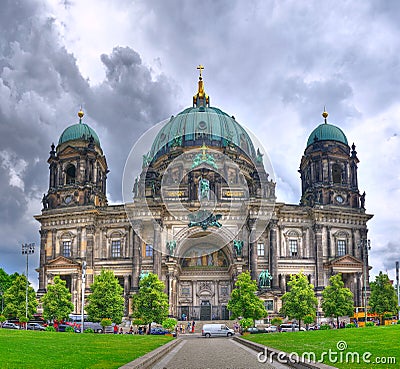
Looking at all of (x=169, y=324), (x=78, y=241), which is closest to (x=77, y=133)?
(x=78, y=241)

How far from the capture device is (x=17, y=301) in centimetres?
7281

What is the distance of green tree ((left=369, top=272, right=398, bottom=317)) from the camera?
73.0 metres

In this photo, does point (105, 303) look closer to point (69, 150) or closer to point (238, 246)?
point (238, 246)

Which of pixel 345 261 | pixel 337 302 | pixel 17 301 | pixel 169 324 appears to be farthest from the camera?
pixel 345 261

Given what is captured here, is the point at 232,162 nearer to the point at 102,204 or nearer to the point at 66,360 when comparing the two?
the point at 102,204

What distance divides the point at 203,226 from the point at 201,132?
22.1 meters

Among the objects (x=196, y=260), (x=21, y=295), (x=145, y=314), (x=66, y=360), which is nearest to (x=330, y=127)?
(x=196, y=260)

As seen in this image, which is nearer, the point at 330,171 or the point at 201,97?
the point at 330,171

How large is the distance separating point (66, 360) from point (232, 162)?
69213mm

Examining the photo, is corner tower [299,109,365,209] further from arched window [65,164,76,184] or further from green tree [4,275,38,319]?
green tree [4,275,38,319]

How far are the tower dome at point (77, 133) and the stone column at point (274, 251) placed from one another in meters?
30.3

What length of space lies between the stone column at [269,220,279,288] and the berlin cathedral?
139mm

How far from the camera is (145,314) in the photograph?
67.7 meters

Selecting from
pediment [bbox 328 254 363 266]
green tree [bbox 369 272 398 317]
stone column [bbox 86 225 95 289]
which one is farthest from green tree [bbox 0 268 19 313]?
green tree [bbox 369 272 398 317]
